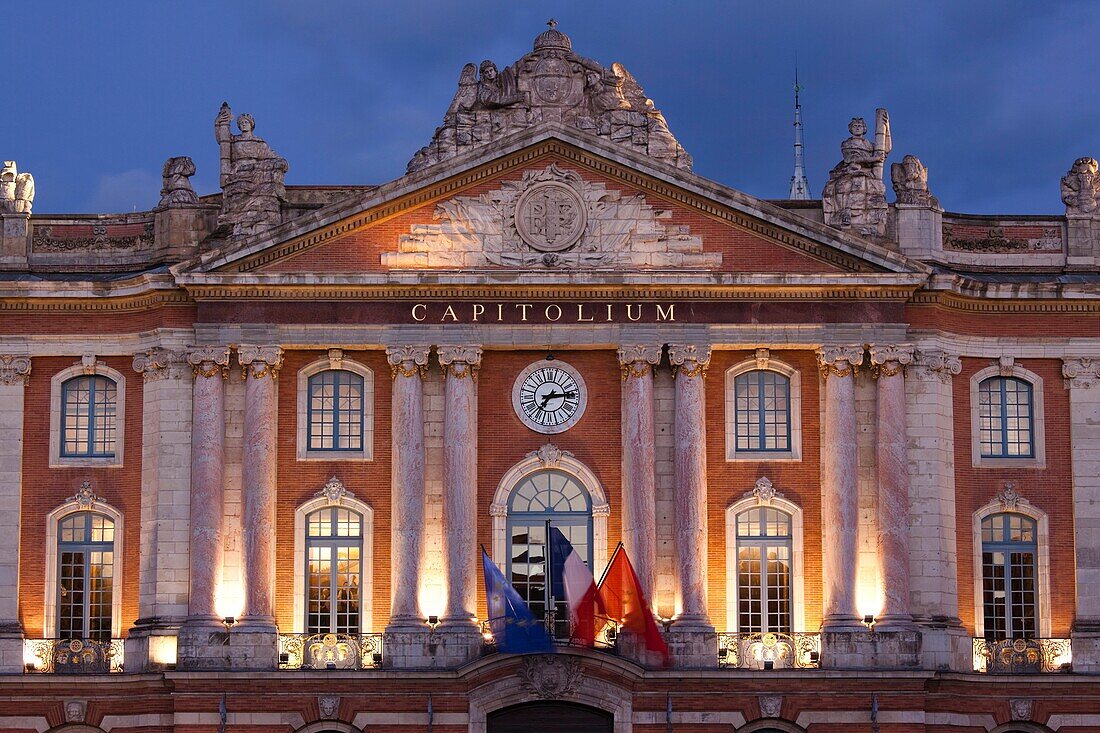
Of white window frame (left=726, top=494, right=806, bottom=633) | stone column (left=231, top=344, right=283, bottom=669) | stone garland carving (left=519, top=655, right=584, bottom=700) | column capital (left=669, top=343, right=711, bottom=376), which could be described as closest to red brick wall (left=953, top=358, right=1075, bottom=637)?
white window frame (left=726, top=494, right=806, bottom=633)

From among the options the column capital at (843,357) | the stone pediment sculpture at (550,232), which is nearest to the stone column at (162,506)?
the stone pediment sculpture at (550,232)

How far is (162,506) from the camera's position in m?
57.8

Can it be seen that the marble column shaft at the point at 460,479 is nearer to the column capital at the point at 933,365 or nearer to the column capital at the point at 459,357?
the column capital at the point at 459,357

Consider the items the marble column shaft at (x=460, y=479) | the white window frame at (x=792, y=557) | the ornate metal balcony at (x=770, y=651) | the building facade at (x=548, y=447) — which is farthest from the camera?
the white window frame at (x=792, y=557)

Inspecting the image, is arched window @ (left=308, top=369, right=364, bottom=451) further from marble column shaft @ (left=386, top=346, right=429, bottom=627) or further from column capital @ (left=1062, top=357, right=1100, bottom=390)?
column capital @ (left=1062, top=357, right=1100, bottom=390)

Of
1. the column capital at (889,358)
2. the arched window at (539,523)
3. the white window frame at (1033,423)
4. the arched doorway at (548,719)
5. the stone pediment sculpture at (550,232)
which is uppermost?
the stone pediment sculpture at (550,232)

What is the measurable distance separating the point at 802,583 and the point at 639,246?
30.2 ft

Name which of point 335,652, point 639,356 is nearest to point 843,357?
point 639,356

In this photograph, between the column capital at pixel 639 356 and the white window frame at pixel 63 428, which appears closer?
the column capital at pixel 639 356

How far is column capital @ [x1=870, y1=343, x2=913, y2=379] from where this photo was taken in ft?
190

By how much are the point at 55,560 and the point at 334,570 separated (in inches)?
277

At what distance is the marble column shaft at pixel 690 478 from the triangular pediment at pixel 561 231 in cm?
206

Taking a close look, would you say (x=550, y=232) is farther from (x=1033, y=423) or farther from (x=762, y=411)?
(x=1033, y=423)

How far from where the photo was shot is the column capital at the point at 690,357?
57.9m
